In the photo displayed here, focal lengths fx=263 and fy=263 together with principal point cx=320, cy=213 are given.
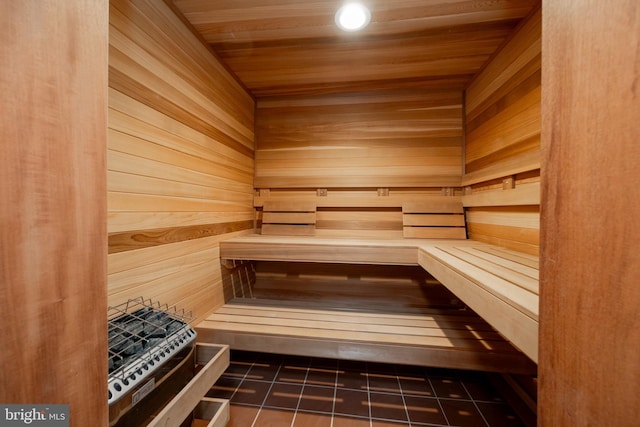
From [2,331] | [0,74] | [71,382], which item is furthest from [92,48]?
[71,382]

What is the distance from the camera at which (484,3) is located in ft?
5.40

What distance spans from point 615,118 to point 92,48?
1.09 meters

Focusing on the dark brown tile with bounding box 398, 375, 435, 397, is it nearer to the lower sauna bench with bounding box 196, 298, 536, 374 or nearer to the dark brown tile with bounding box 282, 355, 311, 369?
the lower sauna bench with bounding box 196, 298, 536, 374

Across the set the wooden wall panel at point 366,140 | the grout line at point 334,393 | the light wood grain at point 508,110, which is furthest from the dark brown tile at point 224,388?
the light wood grain at point 508,110

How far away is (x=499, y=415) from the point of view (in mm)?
1709

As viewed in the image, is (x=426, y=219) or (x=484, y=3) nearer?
(x=484, y=3)

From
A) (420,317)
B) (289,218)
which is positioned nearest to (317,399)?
(420,317)

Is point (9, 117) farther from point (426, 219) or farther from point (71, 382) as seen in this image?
point (426, 219)

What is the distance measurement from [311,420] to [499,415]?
4.01ft

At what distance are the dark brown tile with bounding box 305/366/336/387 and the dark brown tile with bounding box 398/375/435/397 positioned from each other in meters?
0.53

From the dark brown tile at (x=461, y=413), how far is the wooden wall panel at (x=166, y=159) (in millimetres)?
1850

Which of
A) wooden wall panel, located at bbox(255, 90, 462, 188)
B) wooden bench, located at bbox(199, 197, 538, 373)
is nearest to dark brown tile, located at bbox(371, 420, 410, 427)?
wooden bench, located at bbox(199, 197, 538, 373)

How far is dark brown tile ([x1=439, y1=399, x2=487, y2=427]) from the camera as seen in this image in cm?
164

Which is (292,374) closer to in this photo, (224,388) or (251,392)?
(251,392)
